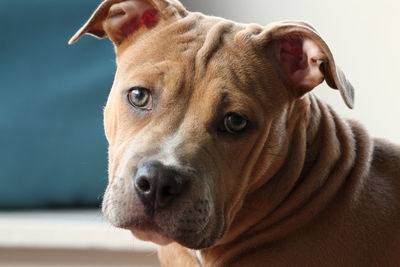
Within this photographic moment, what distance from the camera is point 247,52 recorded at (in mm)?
2201

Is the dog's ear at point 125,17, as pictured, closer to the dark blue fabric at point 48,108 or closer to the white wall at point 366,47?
the dark blue fabric at point 48,108


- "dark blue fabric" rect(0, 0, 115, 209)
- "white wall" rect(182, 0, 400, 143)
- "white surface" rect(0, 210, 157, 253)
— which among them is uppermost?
"white wall" rect(182, 0, 400, 143)

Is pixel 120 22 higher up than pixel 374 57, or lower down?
higher up

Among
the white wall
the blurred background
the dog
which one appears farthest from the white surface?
the white wall

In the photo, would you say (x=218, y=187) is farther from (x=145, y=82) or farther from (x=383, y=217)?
(x=383, y=217)

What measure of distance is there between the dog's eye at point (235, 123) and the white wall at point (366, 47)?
1.28 meters

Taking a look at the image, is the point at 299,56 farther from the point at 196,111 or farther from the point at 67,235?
the point at 67,235

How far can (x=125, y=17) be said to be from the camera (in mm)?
2365

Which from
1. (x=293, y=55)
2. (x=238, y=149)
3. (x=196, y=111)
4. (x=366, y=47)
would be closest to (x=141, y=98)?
(x=196, y=111)

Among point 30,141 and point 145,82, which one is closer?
point 145,82

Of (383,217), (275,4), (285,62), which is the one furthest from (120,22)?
(275,4)

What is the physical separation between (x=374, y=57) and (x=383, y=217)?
1.16 meters

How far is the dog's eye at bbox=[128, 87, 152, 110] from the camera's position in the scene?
2.14 metres

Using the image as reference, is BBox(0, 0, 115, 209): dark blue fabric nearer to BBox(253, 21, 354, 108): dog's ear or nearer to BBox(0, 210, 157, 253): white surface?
BBox(0, 210, 157, 253): white surface
